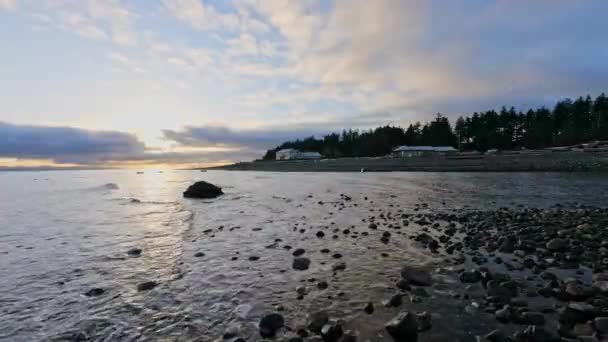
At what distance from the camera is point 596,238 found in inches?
394

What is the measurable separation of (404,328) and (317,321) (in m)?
1.39

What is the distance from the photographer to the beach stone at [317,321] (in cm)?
531

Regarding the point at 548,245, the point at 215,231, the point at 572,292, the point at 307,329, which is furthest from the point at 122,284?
the point at 548,245

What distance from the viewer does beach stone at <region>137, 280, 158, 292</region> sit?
7489mm

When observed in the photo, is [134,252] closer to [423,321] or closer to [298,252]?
[298,252]

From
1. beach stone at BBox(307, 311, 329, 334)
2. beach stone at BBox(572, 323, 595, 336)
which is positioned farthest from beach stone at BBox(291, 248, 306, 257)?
beach stone at BBox(572, 323, 595, 336)

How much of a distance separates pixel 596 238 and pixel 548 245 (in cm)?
202

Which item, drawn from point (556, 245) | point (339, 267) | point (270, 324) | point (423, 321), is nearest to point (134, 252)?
point (339, 267)

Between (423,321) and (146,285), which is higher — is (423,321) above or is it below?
above

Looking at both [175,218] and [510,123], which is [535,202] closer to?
[175,218]

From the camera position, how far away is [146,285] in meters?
7.63

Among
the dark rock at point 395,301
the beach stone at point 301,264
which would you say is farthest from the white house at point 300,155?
the dark rock at point 395,301

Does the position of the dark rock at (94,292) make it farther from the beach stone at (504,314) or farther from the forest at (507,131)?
the forest at (507,131)

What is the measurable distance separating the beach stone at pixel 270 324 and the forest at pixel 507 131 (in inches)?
4756
